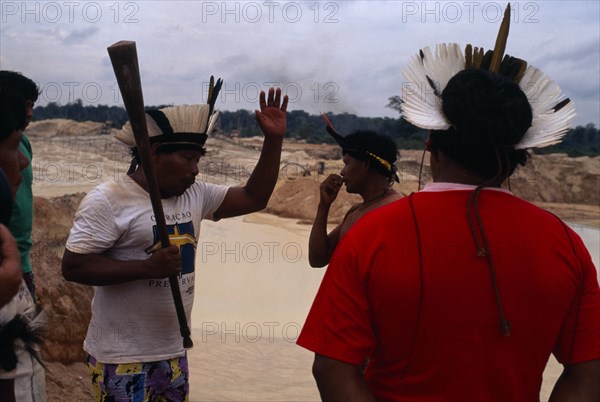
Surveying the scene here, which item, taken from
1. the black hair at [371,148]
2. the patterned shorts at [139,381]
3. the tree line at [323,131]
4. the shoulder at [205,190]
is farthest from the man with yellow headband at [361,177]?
the tree line at [323,131]

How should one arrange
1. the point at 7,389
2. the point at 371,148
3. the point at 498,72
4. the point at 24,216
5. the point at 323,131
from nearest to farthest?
the point at 498,72 < the point at 7,389 < the point at 24,216 < the point at 371,148 < the point at 323,131

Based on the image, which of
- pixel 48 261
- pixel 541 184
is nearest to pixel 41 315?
pixel 48 261

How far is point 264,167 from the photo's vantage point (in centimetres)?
309

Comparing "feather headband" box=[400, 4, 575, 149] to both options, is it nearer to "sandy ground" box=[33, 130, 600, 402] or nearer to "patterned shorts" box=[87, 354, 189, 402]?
"patterned shorts" box=[87, 354, 189, 402]

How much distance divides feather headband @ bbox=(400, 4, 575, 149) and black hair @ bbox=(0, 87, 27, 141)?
3.68 ft

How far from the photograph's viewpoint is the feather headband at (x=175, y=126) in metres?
2.78

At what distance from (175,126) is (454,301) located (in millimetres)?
1602

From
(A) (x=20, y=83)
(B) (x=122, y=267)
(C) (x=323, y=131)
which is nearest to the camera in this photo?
(B) (x=122, y=267)

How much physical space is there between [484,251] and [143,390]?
1.63 m

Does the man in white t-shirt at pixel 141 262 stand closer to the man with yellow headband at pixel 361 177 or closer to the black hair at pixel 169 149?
the black hair at pixel 169 149

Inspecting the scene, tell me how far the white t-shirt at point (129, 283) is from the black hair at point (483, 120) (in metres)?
1.37

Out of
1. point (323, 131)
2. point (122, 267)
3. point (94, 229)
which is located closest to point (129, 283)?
point (122, 267)

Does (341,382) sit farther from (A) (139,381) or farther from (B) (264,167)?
(B) (264,167)

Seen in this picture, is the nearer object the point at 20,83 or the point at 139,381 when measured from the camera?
the point at 139,381
